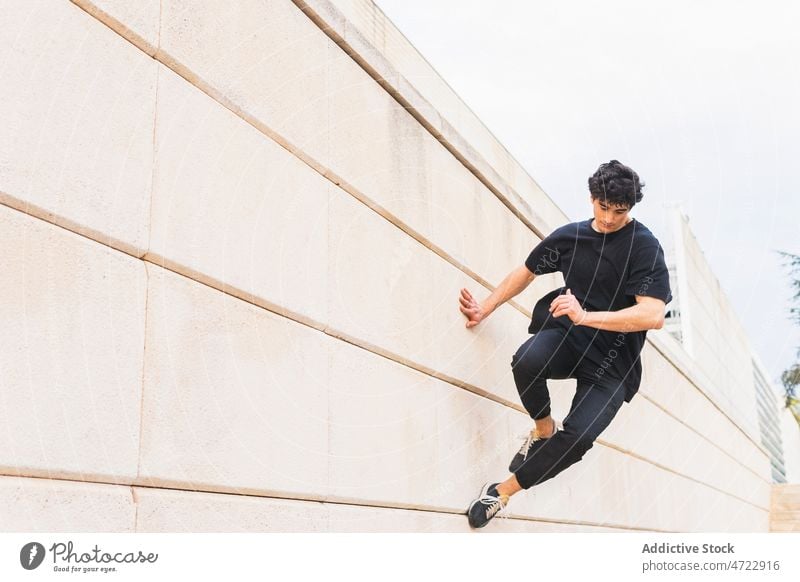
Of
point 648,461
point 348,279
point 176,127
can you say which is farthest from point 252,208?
point 648,461

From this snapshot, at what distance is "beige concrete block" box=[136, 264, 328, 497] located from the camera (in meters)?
3.39

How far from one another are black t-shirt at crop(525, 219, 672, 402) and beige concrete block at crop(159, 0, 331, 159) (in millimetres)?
1715

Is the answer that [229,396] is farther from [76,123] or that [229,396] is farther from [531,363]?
[531,363]

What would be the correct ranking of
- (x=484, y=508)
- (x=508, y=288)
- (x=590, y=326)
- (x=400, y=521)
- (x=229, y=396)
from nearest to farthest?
(x=229, y=396), (x=400, y=521), (x=590, y=326), (x=484, y=508), (x=508, y=288)

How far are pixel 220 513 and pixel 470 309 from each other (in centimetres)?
268

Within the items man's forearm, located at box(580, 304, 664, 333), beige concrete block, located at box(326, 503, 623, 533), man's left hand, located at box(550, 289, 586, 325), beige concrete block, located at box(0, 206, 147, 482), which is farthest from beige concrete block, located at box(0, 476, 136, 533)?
man's forearm, located at box(580, 304, 664, 333)

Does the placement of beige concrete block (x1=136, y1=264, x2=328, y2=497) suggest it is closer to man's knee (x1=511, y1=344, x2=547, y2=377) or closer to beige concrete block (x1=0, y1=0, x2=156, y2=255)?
beige concrete block (x1=0, y1=0, x2=156, y2=255)

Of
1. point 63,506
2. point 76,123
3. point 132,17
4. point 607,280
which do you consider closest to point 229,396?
point 63,506

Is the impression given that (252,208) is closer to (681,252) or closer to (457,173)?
(457,173)

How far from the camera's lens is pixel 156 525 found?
3277mm

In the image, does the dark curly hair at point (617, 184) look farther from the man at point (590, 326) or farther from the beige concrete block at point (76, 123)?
the beige concrete block at point (76, 123)

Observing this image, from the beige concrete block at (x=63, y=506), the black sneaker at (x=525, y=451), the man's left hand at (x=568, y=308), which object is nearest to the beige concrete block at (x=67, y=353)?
the beige concrete block at (x=63, y=506)

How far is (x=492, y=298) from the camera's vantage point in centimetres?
596

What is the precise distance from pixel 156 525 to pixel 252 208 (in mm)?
1362
